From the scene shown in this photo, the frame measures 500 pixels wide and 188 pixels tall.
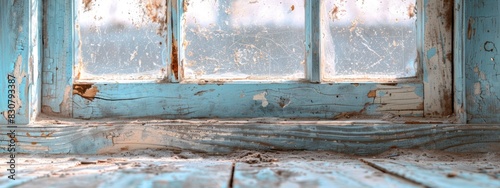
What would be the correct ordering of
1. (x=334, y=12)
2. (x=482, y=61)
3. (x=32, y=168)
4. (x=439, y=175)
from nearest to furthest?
(x=439, y=175) → (x=32, y=168) → (x=482, y=61) → (x=334, y=12)

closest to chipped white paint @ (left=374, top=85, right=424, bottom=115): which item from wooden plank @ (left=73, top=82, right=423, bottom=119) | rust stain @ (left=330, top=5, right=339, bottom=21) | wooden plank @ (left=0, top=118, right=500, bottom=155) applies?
wooden plank @ (left=73, top=82, right=423, bottom=119)

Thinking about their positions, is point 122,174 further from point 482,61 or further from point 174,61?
point 482,61

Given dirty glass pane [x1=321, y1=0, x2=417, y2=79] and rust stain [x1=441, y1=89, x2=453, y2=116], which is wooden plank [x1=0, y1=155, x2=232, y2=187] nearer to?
A: dirty glass pane [x1=321, y1=0, x2=417, y2=79]

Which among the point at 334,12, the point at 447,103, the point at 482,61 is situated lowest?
the point at 447,103

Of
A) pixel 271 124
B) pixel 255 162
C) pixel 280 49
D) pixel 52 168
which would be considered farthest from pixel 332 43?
pixel 52 168

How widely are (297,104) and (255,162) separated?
34 cm

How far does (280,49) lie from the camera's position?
5.06 feet

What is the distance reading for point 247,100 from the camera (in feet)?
4.95

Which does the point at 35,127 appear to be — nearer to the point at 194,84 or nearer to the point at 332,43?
the point at 194,84

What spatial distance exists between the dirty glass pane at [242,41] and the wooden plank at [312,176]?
0.45 metres

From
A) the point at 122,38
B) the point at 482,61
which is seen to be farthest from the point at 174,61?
the point at 482,61

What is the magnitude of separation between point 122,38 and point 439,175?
3.19 ft

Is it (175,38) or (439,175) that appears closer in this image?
(439,175)

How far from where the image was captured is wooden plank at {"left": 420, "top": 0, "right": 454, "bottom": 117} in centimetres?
148
